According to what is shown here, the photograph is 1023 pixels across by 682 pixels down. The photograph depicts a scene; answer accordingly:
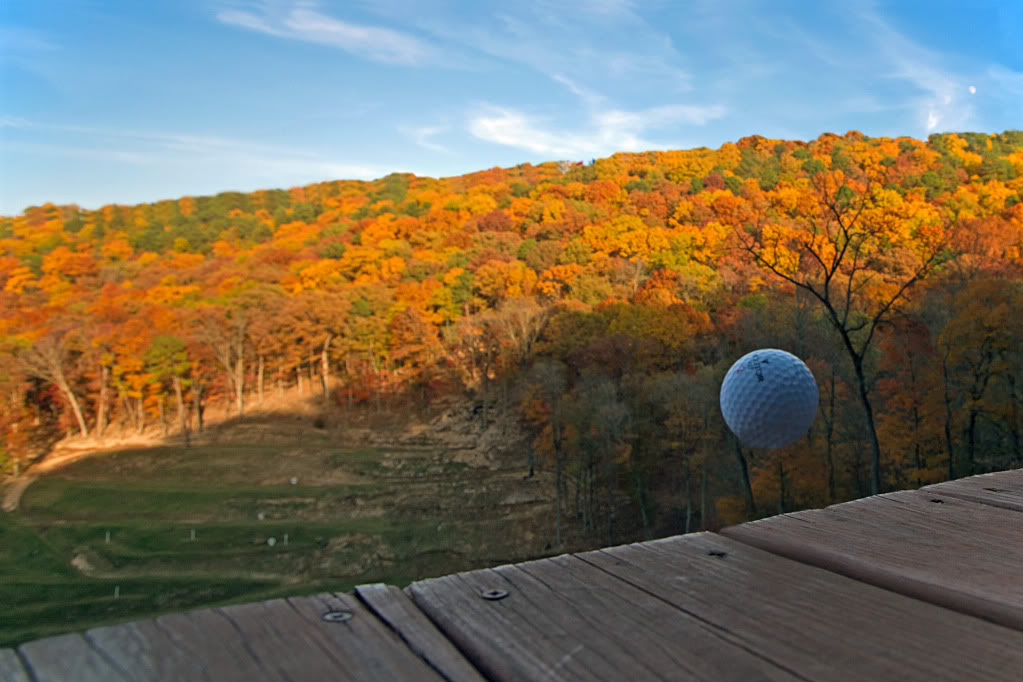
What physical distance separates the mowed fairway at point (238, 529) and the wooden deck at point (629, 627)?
84.3 ft

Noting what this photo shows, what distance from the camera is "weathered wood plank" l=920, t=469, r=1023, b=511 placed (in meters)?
1.69

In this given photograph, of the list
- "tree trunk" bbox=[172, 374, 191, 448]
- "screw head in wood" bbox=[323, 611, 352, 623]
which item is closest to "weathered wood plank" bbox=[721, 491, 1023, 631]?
"screw head in wood" bbox=[323, 611, 352, 623]

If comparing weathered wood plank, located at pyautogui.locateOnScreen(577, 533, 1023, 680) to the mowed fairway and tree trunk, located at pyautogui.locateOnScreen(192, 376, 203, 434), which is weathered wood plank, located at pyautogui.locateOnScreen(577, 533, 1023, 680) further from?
tree trunk, located at pyautogui.locateOnScreen(192, 376, 203, 434)

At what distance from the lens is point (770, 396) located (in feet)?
33.2

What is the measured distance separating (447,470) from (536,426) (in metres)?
5.95

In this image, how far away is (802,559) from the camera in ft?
4.08

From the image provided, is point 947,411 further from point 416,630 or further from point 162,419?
point 162,419

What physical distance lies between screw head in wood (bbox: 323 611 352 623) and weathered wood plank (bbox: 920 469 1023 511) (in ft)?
5.23

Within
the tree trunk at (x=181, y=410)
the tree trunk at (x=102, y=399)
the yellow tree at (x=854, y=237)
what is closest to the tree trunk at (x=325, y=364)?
the tree trunk at (x=181, y=410)

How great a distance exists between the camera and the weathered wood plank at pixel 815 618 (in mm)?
881

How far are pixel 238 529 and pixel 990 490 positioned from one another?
113 ft

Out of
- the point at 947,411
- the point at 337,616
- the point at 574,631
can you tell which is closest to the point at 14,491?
the point at 947,411

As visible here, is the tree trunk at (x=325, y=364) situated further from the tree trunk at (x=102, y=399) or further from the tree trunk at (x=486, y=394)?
the tree trunk at (x=102, y=399)

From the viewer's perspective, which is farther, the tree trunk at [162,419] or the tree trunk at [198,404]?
the tree trunk at [198,404]
